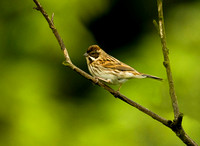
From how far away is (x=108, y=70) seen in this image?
3516 millimetres

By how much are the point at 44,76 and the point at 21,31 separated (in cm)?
64

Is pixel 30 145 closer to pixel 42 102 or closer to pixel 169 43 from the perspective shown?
pixel 42 102

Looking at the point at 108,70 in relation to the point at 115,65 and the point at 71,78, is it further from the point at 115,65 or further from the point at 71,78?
the point at 71,78

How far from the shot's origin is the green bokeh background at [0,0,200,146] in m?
4.77

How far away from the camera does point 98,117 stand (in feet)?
16.5

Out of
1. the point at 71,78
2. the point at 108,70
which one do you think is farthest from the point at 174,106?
the point at 71,78

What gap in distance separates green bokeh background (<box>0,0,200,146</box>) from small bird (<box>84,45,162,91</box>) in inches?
43.1

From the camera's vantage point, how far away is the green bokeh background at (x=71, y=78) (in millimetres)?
4773

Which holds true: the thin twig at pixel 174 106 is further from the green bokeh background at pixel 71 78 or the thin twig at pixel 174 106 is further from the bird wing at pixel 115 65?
the green bokeh background at pixel 71 78

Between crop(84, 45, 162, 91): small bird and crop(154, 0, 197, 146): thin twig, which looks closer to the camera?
crop(154, 0, 197, 146): thin twig

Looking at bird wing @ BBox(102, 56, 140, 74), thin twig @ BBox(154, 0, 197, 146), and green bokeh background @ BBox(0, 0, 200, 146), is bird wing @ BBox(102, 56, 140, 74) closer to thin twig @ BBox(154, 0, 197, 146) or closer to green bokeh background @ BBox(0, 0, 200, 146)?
green bokeh background @ BBox(0, 0, 200, 146)

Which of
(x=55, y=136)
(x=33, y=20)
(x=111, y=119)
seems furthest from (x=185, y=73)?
(x=33, y=20)

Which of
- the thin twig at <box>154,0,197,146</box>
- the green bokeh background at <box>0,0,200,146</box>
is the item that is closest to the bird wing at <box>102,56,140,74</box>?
the green bokeh background at <box>0,0,200,146</box>

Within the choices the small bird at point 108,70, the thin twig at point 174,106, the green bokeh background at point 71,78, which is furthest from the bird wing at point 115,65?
the thin twig at point 174,106
